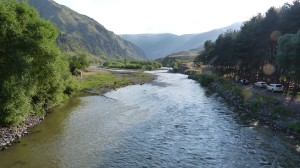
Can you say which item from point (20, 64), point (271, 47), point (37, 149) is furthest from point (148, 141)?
point (271, 47)

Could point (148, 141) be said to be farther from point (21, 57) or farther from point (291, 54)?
point (291, 54)

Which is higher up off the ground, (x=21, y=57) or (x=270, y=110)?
(x=21, y=57)

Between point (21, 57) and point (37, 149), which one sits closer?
point (37, 149)

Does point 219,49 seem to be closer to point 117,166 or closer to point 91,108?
point 91,108

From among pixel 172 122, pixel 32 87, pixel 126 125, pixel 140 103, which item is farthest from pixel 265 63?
pixel 32 87

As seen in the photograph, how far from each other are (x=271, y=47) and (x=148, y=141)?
64.6 m

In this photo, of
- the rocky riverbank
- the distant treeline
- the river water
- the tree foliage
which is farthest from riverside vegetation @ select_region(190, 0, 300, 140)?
the rocky riverbank

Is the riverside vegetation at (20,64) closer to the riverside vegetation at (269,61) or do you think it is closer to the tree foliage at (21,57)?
the tree foliage at (21,57)

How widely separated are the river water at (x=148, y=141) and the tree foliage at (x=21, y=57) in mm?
5713

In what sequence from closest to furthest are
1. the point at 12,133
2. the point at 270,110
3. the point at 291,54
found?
1. the point at 12,133
2. the point at 270,110
3. the point at 291,54

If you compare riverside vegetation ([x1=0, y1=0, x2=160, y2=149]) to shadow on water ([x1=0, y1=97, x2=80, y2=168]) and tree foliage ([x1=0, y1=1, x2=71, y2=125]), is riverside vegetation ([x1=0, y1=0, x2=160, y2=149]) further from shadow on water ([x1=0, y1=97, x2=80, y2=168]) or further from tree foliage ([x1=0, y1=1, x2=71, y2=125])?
shadow on water ([x1=0, y1=97, x2=80, y2=168])

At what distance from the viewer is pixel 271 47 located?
92.6 meters

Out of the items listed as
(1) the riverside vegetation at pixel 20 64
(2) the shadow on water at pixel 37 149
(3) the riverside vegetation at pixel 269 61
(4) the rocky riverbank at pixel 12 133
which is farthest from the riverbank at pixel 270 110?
(4) the rocky riverbank at pixel 12 133

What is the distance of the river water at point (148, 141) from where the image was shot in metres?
35.8
